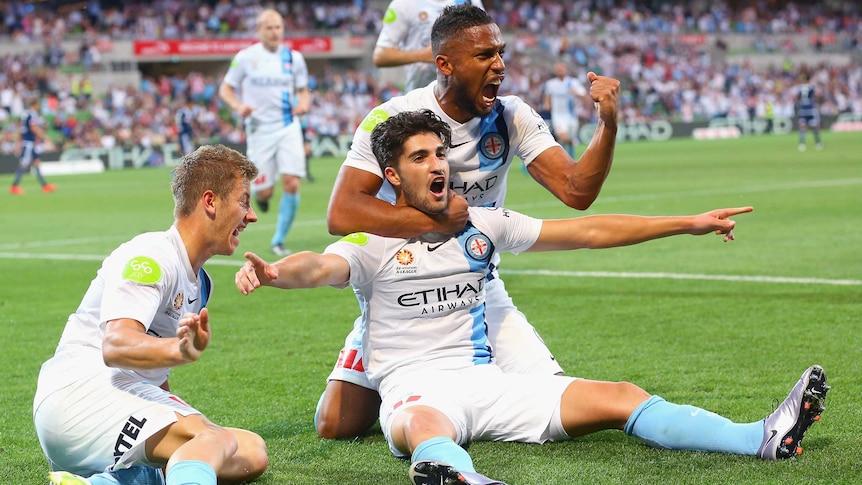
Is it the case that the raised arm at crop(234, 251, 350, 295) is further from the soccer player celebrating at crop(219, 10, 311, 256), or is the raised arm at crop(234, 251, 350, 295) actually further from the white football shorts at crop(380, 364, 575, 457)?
the soccer player celebrating at crop(219, 10, 311, 256)

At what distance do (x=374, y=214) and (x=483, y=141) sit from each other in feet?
2.93

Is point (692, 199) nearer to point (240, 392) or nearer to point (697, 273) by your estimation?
point (697, 273)

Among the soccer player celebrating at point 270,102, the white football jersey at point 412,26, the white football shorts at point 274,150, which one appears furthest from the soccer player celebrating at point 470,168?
the white football shorts at point 274,150

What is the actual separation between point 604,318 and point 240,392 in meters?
2.78

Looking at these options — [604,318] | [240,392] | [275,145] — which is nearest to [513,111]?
[240,392]

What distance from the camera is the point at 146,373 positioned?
3.93 metres

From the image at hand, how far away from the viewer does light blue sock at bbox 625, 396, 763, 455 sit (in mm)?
4148

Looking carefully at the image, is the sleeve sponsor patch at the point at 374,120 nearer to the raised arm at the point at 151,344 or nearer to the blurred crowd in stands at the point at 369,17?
the raised arm at the point at 151,344

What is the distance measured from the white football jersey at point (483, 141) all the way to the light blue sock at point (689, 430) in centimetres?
149

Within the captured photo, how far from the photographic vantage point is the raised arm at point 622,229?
4.48 metres

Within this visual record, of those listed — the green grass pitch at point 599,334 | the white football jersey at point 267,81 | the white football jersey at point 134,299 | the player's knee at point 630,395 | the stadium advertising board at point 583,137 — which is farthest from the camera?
the stadium advertising board at point 583,137

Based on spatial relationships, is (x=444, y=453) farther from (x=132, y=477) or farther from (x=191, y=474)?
(x=132, y=477)

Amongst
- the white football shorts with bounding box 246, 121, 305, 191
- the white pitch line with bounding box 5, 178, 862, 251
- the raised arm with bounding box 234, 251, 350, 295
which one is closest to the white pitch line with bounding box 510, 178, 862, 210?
the white pitch line with bounding box 5, 178, 862, 251

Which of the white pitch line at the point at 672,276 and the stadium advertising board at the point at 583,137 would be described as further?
the stadium advertising board at the point at 583,137
